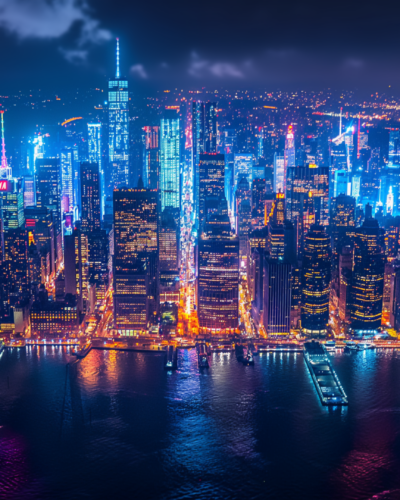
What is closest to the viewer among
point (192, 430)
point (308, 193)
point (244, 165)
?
point (192, 430)

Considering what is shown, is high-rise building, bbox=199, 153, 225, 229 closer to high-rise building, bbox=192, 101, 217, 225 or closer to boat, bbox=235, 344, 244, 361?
high-rise building, bbox=192, 101, 217, 225

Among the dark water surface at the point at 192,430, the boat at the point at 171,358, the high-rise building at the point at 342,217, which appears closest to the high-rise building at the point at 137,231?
the boat at the point at 171,358

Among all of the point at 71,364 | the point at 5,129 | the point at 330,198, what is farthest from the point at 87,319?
the point at 330,198

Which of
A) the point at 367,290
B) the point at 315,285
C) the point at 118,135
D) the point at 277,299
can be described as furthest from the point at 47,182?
the point at 367,290

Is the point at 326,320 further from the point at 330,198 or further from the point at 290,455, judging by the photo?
the point at 330,198

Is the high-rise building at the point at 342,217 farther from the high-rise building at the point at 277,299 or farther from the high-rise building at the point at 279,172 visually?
the high-rise building at the point at 277,299

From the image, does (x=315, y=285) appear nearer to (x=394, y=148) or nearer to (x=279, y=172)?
(x=279, y=172)
